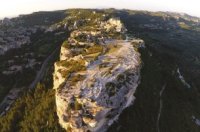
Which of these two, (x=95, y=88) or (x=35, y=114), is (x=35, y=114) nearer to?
(x=35, y=114)

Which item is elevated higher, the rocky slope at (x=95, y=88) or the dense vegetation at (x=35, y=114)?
the rocky slope at (x=95, y=88)

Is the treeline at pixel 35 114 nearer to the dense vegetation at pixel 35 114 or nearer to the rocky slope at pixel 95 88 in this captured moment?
the dense vegetation at pixel 35 114

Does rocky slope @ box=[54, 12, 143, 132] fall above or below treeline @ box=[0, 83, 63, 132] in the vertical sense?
above

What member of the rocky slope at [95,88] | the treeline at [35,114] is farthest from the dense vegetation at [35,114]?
the rocky slope at [95,88]

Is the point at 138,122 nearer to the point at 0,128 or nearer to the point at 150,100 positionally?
the point at 150,100

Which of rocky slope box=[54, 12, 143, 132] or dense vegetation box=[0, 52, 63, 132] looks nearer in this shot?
rocky slope box=[54, 12, 143, 132]

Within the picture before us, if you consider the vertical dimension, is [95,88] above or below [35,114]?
above

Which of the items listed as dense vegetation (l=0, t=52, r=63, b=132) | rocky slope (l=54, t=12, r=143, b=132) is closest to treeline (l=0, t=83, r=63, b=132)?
dense vegetation (l=0, t=52, r=63, b=132)

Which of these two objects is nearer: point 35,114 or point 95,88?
point 95,88

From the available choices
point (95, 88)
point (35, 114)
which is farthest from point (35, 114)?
point (95, 88)

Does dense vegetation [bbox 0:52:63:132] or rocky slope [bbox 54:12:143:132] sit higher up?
rocky slope [bbox 54:12:143:132]

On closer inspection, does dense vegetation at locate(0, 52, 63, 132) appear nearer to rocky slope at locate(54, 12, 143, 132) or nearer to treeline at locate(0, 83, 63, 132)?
treeline at locate(0, 83, 63, 132)
